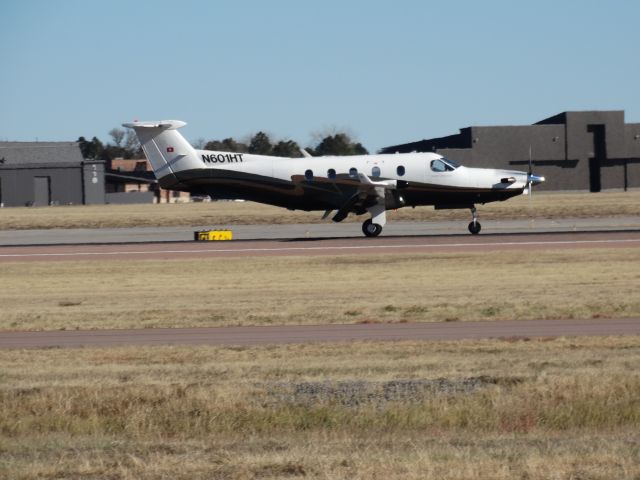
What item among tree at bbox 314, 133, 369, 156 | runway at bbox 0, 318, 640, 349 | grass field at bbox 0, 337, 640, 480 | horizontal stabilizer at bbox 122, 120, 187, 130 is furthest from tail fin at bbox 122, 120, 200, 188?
tree at bbox 314, 133, 369, 156

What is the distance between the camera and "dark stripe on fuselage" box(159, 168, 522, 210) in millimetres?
46219

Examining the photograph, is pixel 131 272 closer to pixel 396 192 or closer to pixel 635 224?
pixel 396 192

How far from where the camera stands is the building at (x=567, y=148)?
359ft

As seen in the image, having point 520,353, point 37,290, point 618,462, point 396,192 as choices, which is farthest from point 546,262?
point 618,462

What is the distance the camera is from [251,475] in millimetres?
9891

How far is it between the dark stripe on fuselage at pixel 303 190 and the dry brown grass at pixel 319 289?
8.13 metres

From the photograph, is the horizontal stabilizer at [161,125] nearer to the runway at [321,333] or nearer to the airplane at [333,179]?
the airplane at [333,179]

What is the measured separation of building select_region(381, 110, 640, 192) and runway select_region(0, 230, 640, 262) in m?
62.7

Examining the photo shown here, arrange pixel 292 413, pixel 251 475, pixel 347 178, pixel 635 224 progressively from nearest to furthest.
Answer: pixel 251 475 < pixel 292 413 < pixel 347 178 < pixel 635 224

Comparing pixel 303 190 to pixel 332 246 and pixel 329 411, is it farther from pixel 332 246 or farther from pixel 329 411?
pixel 329 411

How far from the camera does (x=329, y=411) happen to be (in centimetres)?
1337

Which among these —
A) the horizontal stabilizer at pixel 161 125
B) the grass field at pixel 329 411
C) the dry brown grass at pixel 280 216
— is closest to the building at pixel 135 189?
the dry brown grass at pixel 280 216

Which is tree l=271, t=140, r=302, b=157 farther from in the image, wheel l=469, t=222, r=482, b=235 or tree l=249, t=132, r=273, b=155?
wheel l=469, t=222, r=482, b=235

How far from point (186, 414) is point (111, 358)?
4829 millimetres
